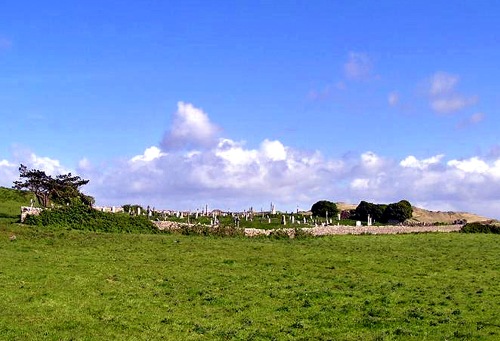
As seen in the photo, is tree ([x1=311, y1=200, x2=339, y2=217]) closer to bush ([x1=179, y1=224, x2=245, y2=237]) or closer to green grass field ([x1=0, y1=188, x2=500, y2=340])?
bush ([x1=179, y1=224, x2=245, y2=237])

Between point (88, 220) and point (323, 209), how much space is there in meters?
70.6

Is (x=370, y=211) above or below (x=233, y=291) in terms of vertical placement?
above

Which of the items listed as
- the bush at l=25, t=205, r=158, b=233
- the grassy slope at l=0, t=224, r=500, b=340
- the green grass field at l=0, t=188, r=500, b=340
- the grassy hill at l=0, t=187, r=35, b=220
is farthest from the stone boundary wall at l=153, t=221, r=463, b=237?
the grassy hill at l=0, t=187, r=35, b=220

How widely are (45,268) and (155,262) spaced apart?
900cm

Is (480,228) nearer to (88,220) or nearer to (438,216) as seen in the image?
(88,220)

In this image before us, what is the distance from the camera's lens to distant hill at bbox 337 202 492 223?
5640 inches

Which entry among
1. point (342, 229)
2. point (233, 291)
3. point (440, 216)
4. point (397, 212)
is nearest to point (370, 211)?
point (397, 212)

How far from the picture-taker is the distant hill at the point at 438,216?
143 meters

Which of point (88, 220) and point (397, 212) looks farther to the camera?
point (397, 212)

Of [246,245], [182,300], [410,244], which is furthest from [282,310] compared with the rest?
[410,244]

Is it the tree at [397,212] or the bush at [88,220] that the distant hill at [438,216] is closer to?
→ the tree at [397,212]

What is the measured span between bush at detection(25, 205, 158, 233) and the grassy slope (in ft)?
28.1

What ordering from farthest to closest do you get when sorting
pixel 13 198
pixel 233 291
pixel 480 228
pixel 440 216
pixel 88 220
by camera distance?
pixel 440 216, pixel 13 198, pixel 480 228, pixel 88 220, pixel 233 291

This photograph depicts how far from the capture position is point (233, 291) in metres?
32.3
